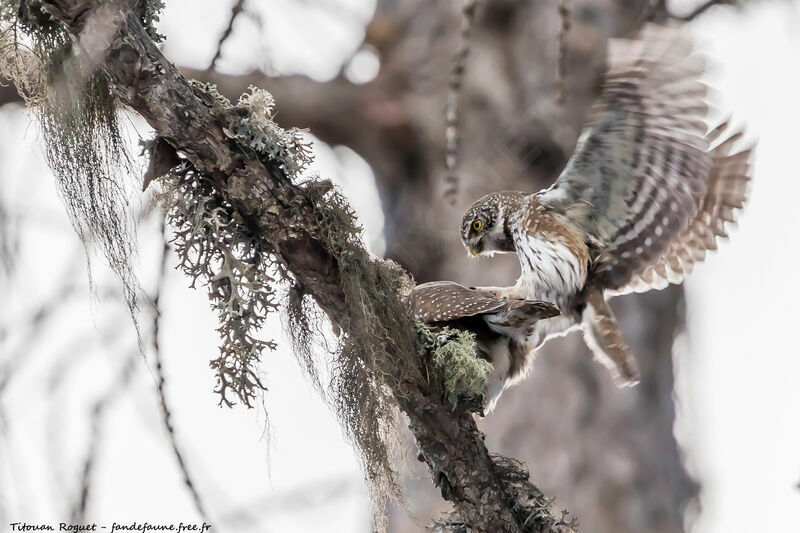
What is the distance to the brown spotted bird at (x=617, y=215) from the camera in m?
2.75

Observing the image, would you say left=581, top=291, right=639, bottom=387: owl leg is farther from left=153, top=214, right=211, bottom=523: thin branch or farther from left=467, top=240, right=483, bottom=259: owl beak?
left=153, top=214, right=211, bottom=523: thin branch

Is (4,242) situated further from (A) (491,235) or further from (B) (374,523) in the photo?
(A) (491,235)

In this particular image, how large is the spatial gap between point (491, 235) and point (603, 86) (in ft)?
2.87

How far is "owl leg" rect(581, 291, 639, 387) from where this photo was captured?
301 cm

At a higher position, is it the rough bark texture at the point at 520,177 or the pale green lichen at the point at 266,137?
the rough bark texture at the point at 520,177

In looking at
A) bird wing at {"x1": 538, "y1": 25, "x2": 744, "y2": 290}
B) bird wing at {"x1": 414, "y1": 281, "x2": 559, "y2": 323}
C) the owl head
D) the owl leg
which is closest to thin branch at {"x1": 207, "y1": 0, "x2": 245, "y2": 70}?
bird wing at {"x1": 414, "y1": 281, "x2": 559, "y2": 323}

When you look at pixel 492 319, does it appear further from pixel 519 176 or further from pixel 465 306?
pixel 519 176

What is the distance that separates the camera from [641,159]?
285 centimetres

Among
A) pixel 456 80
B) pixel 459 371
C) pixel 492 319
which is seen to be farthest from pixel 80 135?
pixel 492 319

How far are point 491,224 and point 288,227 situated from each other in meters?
1.51

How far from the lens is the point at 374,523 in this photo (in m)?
2.28

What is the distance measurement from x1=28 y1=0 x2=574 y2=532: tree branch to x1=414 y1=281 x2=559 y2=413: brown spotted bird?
362 millimetres

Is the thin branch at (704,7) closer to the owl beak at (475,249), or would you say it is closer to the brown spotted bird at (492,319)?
the owl beak at (475,249)

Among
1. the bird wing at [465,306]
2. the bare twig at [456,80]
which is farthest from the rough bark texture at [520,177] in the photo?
the bare twig at [456,80]
